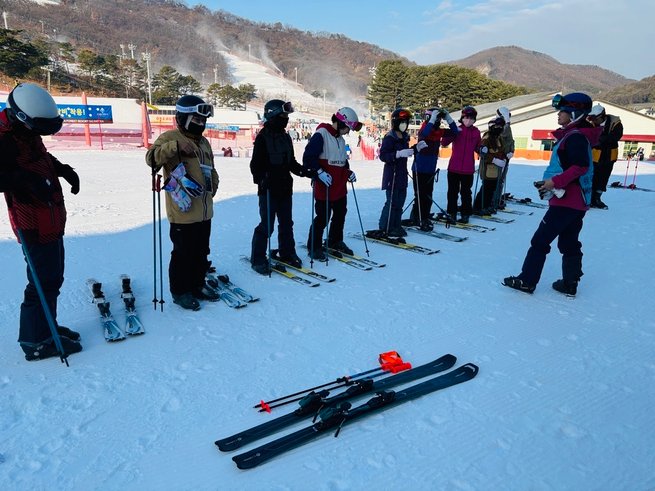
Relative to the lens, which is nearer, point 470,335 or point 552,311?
point 470,335

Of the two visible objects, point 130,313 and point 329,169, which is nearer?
point 130,313

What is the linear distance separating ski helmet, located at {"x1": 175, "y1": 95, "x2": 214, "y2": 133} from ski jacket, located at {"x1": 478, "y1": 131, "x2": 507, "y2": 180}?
5.98 meters

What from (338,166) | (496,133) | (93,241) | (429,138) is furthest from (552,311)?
(93,241)

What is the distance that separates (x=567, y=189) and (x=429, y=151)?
3.08m

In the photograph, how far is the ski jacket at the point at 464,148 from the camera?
775 centimetres

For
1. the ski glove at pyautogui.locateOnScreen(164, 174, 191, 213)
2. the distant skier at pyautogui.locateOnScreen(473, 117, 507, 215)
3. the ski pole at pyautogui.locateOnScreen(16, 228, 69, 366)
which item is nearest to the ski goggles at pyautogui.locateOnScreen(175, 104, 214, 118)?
the ski glove at pyautogui.locateOnScreen(164, 174, 191, 213)

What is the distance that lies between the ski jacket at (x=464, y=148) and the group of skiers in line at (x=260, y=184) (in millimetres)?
19

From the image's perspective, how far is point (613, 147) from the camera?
10133 millimetres

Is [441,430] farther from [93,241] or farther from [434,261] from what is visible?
[93,241]

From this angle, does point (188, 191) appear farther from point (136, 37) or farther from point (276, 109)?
point (136, 37)

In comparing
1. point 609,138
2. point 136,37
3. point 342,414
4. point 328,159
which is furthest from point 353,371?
point 136,37

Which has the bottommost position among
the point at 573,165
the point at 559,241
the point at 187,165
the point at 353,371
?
the point at 353,371

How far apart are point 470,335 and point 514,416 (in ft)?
3.74

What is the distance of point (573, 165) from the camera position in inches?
171
